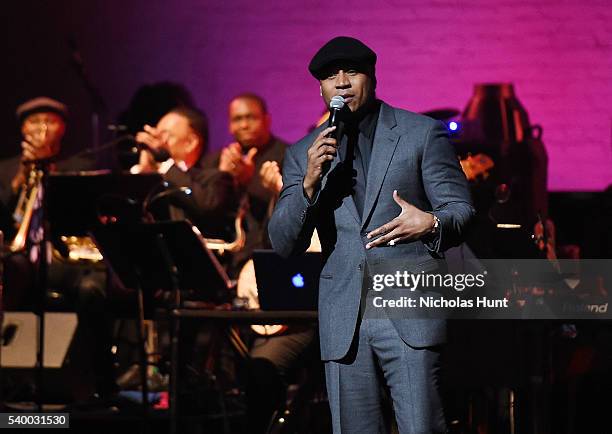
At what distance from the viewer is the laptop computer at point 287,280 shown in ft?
14.9

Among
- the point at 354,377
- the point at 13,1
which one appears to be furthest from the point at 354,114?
the point at 13,1

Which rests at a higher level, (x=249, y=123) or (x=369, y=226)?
(x=249, y=123)

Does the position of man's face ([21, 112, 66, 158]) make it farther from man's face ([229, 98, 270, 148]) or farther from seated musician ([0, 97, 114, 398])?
man's face ([229, 98, 270, 148])

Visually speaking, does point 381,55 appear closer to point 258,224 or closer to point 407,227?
point 258,224

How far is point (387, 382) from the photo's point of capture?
10.9ft

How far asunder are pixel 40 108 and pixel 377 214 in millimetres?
5192

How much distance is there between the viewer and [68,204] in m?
6.46

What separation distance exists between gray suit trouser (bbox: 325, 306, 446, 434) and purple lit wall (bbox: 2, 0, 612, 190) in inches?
170

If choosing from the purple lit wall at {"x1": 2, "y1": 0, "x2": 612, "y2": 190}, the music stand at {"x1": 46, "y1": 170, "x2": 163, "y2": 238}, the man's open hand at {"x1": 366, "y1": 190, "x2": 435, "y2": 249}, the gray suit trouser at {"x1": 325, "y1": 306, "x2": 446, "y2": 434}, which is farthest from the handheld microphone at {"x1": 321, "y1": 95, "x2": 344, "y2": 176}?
the purple lit wall at {"x1": 2, "y1": 0, "x2": 612, "y2": 190}

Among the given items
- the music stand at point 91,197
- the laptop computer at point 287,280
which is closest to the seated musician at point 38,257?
the music stand at point 91,197

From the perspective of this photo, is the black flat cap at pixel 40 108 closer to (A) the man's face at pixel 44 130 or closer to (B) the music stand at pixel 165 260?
(A) the man's face at pixel 44 130

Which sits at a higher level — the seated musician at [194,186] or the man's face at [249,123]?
the man's face at [249,123]

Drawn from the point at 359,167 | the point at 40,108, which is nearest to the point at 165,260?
the point at 359,167

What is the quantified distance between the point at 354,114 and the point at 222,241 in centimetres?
378
